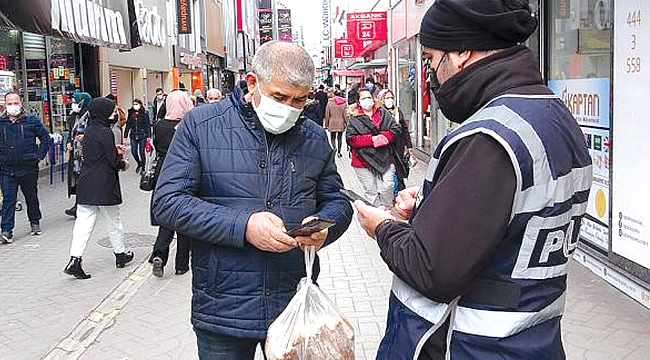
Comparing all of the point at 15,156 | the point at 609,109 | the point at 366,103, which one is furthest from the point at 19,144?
the point at 609,109

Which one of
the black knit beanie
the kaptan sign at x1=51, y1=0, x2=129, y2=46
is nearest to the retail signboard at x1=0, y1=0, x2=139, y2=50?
the kaptan sign at x1=51, y1=0, x2=129, y2=46

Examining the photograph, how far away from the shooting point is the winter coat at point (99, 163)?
7594 mm

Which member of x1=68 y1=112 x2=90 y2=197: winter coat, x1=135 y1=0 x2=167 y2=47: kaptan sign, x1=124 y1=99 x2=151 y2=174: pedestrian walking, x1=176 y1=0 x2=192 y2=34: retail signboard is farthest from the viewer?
x1=176 y1=0 x2=192 y2=34: retail signboard

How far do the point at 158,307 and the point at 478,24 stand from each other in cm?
525

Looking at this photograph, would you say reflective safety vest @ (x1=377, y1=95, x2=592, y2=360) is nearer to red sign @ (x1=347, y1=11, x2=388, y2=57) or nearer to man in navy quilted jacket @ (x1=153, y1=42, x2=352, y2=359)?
man in navy quilted jacket @ (x1=153, y1=42, x2=352, y2=359)

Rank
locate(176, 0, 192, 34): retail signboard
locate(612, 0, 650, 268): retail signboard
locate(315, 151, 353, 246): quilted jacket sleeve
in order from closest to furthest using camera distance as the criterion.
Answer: locate(315, 151, 353, 246): quilted jacket sleeve < locate(612, 0, 650, 268): retail signboard < locate(176, 0, 192, 34): retail signboard

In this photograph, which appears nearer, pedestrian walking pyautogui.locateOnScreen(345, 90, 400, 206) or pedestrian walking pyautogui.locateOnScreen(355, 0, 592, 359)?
pedestrian walking pyautogui.locateOnScreen(355, 0, 592, 359)

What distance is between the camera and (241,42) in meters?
72.0

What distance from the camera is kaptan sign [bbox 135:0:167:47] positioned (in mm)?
24452

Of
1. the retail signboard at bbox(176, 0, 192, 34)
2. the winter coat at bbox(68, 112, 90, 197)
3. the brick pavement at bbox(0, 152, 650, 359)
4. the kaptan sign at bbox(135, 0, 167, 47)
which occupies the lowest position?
the brick pavement at bbox(0, 152, 650, 359)

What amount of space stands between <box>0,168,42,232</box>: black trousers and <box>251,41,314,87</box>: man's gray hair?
24.5 feet

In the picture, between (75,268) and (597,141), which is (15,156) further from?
(597,141)

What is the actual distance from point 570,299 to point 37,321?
15.0ft

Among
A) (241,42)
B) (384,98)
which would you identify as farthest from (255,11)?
(384,98)
